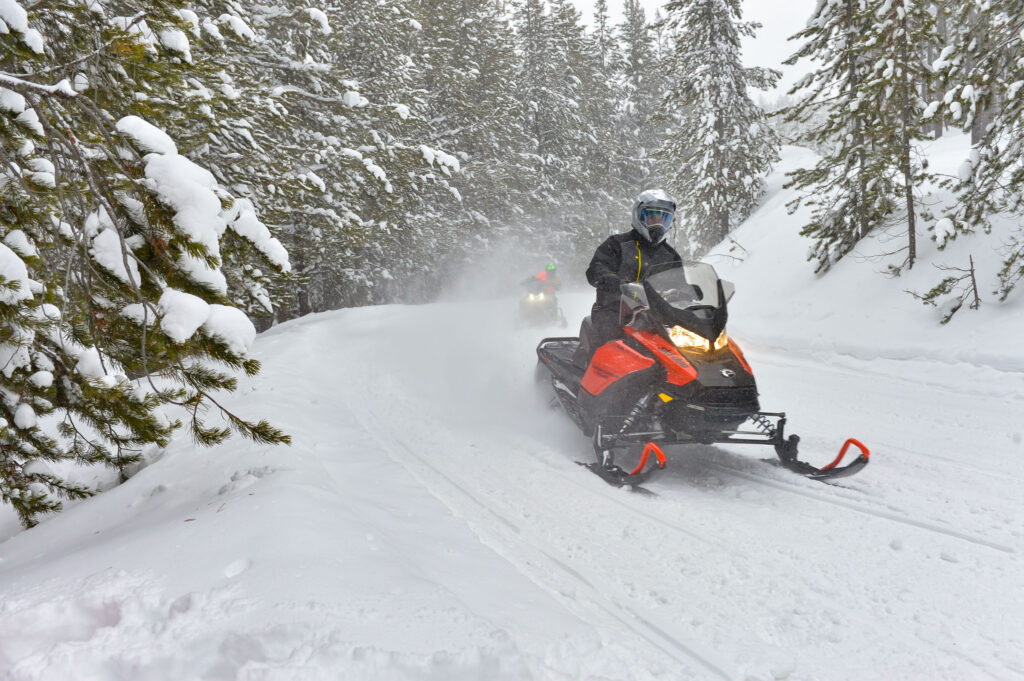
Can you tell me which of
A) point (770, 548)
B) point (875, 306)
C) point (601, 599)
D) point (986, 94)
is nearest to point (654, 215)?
point (770, 548)

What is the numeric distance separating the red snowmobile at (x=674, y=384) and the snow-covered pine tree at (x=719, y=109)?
16.3 m

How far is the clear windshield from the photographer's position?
4.94 meters

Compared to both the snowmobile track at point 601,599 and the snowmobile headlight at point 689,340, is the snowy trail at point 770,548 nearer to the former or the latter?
the snowmobile track at point 601,599

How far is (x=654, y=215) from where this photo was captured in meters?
5.74

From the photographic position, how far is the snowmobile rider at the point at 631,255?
18.8ft

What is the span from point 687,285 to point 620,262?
1025mm

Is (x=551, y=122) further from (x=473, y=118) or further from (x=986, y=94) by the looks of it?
(x=986, y=94)

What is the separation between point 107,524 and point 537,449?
344 centimetres

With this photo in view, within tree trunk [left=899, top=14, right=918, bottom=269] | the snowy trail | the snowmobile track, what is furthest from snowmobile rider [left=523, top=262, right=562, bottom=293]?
the snowmobile track

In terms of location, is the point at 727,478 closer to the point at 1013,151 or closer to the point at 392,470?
the point at 392,470

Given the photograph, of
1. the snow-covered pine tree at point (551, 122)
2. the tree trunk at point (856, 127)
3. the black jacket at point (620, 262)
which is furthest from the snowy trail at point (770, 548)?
the snow-covered pine tree at point (551, 122)

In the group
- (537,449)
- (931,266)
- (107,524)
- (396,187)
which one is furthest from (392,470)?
(396,187)

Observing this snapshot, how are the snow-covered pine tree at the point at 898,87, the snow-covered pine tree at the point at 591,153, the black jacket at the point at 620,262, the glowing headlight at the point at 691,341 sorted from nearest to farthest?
the glowing headlight at the point at 691,341
the black jacket at the point at 620,262
the snow-covered pine tree at the point at 898,87
the snow-covered pine tree at the point at 591,153

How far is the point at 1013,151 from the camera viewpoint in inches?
292
